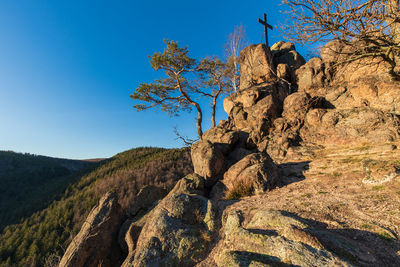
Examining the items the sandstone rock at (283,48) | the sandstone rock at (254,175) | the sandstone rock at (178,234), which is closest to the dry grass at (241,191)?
the sandstone rock at (254,175)

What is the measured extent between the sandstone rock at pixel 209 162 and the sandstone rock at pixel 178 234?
2879 mm

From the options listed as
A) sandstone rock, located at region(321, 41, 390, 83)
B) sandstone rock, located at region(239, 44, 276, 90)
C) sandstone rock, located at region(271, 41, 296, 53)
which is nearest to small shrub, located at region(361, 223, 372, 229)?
sandstone rock, located at region(321, 41, 390, 83)

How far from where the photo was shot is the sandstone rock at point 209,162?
28.1 feet

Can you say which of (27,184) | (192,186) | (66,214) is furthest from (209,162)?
(27,184)

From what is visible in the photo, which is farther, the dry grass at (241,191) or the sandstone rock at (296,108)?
the sandstone rock at (296,108)

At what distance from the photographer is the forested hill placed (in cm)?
1819

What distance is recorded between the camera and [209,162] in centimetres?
866

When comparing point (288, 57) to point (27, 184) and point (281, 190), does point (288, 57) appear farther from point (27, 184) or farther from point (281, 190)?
point (27, 184)

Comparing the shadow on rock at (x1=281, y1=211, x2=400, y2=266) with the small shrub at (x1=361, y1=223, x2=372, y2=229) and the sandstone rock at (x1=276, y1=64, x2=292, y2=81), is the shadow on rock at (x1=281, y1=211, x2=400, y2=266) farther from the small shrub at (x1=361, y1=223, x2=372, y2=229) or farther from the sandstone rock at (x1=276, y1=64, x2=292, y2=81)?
the sandstone rock at (x1=276, y1=64, x2=292, y2=81)

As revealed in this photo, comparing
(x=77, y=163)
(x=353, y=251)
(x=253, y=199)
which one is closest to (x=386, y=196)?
(x=353, y=251)

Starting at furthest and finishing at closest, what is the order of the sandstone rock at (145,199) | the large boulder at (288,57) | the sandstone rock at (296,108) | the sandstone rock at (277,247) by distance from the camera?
1. the large boulder at (288,57)
2. the sandstone rock at (296,108)
3. the sandstone rock at (145,199)
4. the sandstone rock at (277,247)

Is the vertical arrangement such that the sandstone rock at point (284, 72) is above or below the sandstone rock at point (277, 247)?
above

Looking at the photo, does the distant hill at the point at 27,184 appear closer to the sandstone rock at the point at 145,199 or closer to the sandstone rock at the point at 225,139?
the sandstone rock at the point at 145,199

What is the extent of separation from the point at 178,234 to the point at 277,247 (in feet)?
8.43
